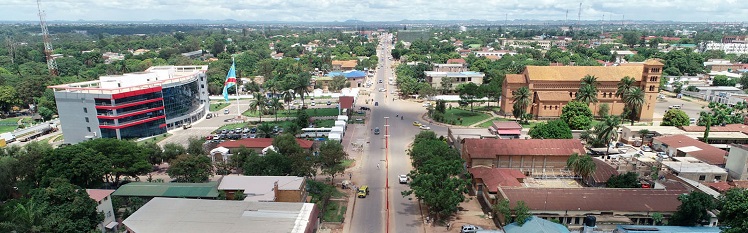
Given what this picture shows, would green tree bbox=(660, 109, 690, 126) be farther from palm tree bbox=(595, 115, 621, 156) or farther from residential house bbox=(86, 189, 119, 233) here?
residential house bbox=(86, 189, 119, 233)

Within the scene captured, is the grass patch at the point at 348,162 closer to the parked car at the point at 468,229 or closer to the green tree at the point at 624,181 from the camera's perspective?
the parked car at the point at 468,229

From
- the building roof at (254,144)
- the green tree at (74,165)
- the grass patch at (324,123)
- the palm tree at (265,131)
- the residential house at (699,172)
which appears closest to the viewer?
the green tree at (74,165)

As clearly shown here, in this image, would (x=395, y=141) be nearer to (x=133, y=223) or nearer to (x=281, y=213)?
(x=281, y=213)

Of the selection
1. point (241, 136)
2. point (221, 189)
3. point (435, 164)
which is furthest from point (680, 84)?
point (221, 189)

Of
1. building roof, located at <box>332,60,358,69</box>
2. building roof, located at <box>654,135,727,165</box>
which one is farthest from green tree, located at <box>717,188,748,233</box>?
building roof, located at <box>332,60,358,69</box>

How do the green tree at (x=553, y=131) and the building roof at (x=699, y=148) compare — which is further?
the green tree at (x=553, y=131)

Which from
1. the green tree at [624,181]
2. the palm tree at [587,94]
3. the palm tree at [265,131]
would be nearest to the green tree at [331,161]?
the palm tree at [265,131]

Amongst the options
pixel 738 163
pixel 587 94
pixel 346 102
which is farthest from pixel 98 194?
pixel 587 94

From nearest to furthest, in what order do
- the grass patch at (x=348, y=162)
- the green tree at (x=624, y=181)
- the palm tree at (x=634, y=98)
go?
1. the green tree at (x=624, y=181)
2. the grass patch at (x=348, y=162)
3. the palm tree at (x=634, y=98)
